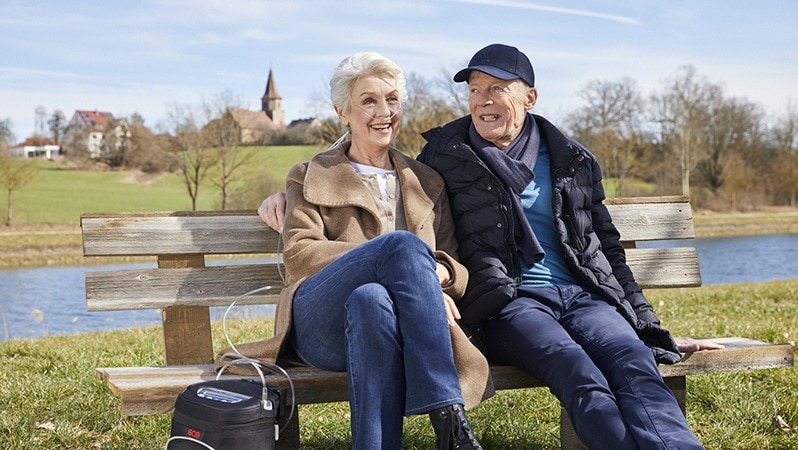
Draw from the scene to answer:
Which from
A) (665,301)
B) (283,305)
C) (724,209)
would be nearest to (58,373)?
(283,305)

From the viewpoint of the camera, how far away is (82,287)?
1845 cm

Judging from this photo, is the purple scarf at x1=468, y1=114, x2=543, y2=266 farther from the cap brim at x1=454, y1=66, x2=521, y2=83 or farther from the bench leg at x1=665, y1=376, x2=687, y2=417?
the bench leg at x1=665, y1=376, x2=687, y2=417

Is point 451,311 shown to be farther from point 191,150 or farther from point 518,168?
point 191,150

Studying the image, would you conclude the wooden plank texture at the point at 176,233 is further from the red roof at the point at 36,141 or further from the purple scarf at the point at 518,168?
the red roof at the point at 36,141

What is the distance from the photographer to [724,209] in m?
44.6

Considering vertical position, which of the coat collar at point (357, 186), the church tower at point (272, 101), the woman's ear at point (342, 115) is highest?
the church tower at point (272, 101)

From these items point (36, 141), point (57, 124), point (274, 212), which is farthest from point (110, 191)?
point (274, 212)

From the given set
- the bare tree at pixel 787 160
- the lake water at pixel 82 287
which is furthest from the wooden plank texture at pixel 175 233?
the bare tree at pixel 787 160

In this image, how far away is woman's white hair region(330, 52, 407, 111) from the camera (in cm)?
364

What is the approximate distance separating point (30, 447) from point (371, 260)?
178 centimetres

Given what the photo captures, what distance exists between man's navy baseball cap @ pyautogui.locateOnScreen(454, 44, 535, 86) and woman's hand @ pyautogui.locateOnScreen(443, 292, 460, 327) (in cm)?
105

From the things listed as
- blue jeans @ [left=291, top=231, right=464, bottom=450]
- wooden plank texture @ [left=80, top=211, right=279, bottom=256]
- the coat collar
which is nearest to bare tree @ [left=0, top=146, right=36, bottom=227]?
wooden plank texture @ [left=80, top=211, right=279, bottom=256]

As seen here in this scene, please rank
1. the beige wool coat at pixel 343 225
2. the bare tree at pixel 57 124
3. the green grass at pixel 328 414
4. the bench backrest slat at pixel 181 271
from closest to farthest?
the beige wool coat at pixel 343 225 → the bench backrest slat at pixel 181 271 → the green grass at pixel 328 414 → the bare tree at pixel 57 124

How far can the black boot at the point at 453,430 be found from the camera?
2822mm
